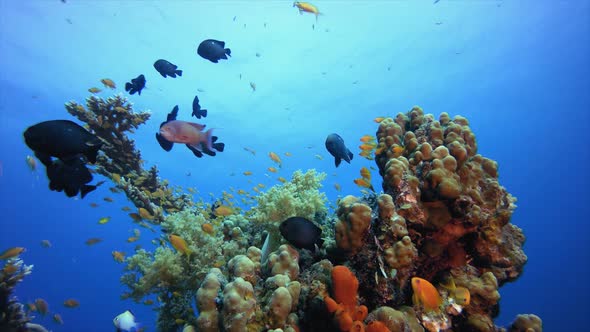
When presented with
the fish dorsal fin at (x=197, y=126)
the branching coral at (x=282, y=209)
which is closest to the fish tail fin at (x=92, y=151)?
the fish dorsal fin at (x=197, y=126)

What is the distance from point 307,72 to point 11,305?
32510 millimetres

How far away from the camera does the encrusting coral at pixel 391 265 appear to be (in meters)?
2.92

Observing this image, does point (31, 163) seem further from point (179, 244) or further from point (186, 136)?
point (186, 136)

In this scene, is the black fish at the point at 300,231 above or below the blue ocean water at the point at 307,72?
below

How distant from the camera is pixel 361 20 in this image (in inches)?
1033

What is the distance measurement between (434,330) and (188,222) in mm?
A: 3990

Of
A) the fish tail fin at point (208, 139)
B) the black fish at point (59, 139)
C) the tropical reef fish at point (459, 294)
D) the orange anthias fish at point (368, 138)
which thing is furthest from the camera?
the orange anthias fish at point (368, 138)

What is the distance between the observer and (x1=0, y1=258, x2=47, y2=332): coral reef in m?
4.89

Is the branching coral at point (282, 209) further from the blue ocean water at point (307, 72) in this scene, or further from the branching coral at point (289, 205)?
the blue ocean water at point (307, 72)

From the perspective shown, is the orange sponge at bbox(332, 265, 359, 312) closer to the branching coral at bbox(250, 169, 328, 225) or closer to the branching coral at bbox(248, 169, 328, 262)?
the branching coral at bbox(248, 169, 328, 262)

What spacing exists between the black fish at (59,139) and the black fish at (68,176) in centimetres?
33

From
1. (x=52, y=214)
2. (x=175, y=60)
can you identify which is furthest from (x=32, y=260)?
(x=175, y=60)

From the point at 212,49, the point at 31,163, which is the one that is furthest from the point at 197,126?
the point at 31,163

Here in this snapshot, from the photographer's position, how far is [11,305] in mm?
4984
